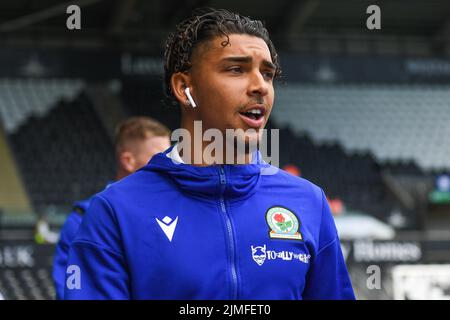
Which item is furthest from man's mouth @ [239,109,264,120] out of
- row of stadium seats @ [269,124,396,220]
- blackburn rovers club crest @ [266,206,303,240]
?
row of stadium seats @ [269,124,396,220]

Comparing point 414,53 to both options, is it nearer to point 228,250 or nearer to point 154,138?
point 154,138

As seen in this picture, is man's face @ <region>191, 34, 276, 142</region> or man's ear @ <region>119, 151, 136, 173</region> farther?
man's ear @ <region>119, 151, 136, 173</region>

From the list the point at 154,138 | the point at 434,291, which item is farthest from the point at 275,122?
the point at 154,138

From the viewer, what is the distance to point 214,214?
2221mm

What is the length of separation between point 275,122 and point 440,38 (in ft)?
Result: 13.5

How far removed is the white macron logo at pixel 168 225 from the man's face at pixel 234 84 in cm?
26

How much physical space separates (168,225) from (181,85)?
385mm

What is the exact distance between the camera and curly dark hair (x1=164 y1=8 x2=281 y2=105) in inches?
89.4

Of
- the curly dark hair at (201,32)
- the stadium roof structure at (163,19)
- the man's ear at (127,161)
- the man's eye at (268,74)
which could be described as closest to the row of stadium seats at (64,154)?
the stadium roof structure at (163,19)

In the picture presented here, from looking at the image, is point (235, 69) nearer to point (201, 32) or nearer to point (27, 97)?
point (201, 32)

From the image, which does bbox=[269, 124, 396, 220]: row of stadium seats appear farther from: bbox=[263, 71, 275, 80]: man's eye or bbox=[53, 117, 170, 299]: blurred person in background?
bbox=[263, 71, 275, 80]: man's eye

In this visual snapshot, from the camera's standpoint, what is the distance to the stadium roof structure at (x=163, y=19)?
15.9 m

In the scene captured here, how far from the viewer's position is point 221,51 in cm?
223

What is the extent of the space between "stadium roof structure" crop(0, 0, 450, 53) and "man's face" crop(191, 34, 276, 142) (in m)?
13.2
